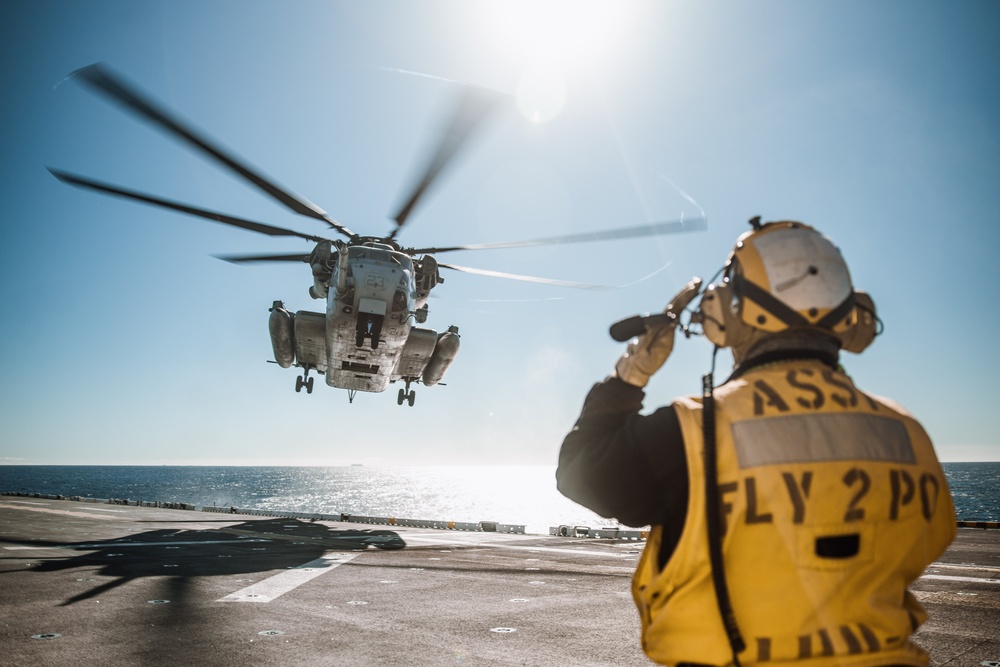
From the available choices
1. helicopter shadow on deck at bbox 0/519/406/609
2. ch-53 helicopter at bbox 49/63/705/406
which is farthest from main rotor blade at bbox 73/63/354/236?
helicopter shadow on deck at bbox 0/519/406/609

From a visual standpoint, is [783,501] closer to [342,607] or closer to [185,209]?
[342,607]

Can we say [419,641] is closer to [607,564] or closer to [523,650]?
[523,650]

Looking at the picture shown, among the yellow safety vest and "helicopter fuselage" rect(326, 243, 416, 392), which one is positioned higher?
"helicopter fuselage" rect(326, 243, 416, 392)

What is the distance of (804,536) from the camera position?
2.19m

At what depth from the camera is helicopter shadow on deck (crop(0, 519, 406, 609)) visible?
32.8 ft

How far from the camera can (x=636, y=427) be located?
2.49m

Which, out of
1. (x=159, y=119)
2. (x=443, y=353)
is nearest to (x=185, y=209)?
(x=159, y=119)

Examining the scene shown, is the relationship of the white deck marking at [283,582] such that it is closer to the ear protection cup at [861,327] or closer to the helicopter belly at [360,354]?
the helicopter belly at [360,354]

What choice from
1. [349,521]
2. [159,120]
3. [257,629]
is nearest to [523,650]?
[257,629]

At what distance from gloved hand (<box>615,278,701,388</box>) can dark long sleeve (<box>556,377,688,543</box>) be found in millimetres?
238

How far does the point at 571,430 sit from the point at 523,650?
4365 mm

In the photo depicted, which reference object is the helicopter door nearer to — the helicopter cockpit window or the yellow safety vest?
the helicopter cockpit window

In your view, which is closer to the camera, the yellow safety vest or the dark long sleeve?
the yellow safety vest

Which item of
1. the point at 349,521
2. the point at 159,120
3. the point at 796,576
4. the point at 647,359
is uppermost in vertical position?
the point at 159,120
